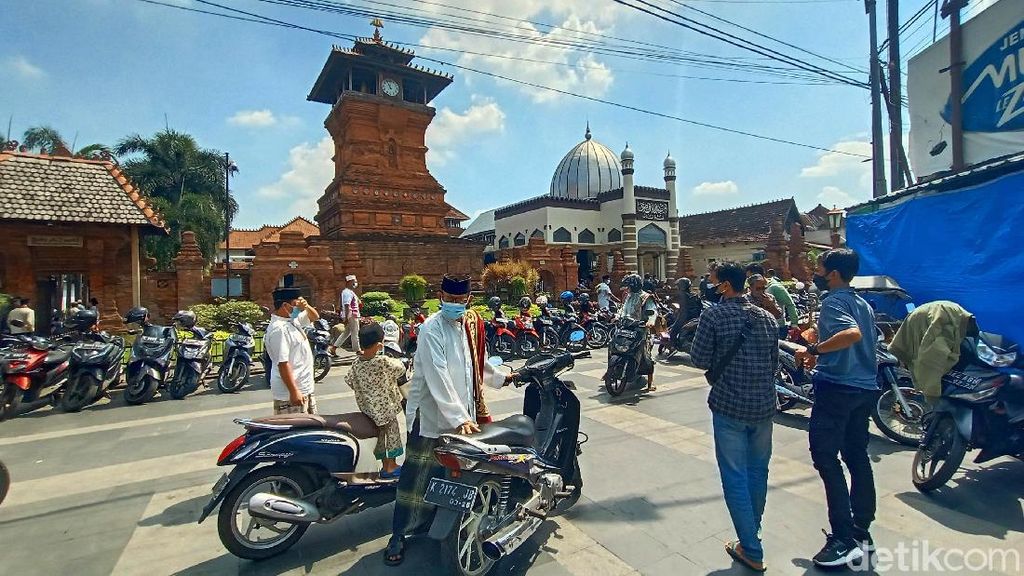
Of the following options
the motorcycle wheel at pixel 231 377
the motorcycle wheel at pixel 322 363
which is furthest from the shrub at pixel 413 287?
the motorcycle wheel at pixel 231 377

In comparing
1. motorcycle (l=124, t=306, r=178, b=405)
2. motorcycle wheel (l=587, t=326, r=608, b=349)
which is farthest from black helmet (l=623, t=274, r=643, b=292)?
motorcycle (l=124, t=306, r=178, b=405)

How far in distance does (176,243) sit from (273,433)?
92.9ft

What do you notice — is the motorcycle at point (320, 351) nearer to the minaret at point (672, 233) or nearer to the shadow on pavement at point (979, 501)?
the shadow on pavement at point (979, 501)

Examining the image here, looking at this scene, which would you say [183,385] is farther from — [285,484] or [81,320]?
[285,484]

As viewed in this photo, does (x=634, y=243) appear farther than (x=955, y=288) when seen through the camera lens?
Yes

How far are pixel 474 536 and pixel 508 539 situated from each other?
184mm

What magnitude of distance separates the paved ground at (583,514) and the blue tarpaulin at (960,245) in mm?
2454

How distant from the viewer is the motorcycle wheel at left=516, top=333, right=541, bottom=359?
35.2 feet

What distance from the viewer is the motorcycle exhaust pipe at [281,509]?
105 inches

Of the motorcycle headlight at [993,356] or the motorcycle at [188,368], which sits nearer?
the motorcycle headlight at [993,356]

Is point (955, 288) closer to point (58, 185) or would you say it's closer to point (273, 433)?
point (273, 433)

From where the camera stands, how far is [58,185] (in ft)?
40.8

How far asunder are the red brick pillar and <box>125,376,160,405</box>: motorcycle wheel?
469 inches

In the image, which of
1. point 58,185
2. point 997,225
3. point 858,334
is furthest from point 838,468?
point 58,185
